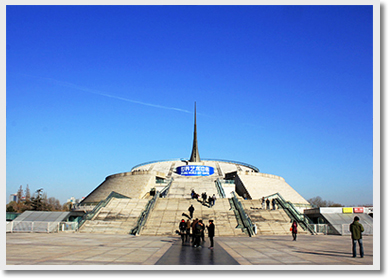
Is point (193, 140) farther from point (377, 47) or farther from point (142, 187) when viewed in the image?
point (377, 47)

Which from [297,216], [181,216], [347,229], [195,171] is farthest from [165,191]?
[347,229]

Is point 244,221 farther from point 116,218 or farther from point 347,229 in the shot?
point 116,218

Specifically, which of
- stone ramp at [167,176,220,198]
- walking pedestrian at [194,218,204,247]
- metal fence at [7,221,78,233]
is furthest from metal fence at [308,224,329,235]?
metal fence at [7,221,78,233]

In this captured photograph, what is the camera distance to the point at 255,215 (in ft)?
82.6

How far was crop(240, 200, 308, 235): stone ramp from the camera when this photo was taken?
73.5ft

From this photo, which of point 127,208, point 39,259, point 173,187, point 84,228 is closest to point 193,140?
point 173,187

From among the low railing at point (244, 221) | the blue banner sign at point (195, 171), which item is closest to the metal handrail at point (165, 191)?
the blue banner sign at point (195, 171)

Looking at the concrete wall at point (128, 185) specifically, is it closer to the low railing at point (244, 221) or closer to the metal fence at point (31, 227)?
the low railing at point (244, 221)

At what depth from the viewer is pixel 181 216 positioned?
2445 cm

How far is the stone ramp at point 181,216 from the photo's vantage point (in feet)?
70.3

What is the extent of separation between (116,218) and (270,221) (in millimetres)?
11009

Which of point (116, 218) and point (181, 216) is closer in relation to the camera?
point (181, 216)

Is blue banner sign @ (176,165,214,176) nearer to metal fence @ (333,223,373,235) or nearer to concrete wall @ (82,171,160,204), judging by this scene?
concrete wall @ (82,171,160,204)
